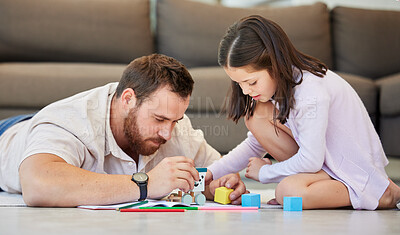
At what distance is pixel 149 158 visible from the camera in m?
1.53

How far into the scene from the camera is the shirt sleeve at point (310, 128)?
4.09 ft

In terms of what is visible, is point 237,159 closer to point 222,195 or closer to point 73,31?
point 222,195

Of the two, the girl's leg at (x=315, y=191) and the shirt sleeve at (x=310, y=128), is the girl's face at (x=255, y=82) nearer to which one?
the shirt sleeve at (x=310, y=128)

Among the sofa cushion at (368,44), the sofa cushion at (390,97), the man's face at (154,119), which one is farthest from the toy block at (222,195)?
the sofa cushion at (368,44)

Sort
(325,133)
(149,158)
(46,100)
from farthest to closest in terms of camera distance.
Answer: (46,100) → (149,158) → (325,133)

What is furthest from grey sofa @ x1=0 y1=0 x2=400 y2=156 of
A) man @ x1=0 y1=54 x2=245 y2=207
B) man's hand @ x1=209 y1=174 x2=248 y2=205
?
man's hand @ x1=209 y1=174 x2=248 y2=205

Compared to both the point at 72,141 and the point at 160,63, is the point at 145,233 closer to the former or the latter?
the point at 72,141

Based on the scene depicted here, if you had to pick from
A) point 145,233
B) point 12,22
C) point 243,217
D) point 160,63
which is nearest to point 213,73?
point 160,63

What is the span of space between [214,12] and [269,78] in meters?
1.60

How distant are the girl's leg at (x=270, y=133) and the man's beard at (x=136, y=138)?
0.99 ft

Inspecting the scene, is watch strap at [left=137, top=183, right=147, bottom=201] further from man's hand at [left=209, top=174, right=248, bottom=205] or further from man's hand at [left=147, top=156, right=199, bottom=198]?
man's hand at [left=209, top=174, right=248, bottom=205]

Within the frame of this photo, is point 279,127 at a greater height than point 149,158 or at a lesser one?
greater

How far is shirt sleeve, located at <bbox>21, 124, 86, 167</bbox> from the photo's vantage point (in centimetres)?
125

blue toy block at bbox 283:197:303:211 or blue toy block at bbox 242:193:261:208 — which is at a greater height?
blue toy block at bbox 283:197:303:211
